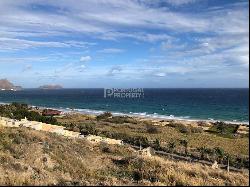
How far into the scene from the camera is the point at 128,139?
37156mm

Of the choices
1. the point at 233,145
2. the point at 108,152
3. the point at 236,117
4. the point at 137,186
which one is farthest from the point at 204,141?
the point at 236,117

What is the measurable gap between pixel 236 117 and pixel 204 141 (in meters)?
48.0

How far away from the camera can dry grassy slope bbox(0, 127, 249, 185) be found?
11014mm

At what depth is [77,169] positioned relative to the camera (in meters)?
14.8

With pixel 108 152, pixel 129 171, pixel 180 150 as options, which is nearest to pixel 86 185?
pixel 129 171

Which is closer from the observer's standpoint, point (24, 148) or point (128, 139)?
point (24, 148)

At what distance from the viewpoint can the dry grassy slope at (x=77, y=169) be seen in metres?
11.0

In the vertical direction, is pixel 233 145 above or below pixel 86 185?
below

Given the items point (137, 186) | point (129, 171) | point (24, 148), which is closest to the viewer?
point (137, 186)

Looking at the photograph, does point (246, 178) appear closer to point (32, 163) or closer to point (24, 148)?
point (32, 163)

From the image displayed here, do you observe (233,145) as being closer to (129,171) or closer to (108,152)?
(108,152)

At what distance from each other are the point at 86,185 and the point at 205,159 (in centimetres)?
1900

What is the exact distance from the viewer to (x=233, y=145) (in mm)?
41375

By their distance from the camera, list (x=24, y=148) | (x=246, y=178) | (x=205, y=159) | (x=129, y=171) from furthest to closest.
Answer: (x=205, y=159)
(x=24, y=148)
(x=129, y=171)
(x=246, y=178)
